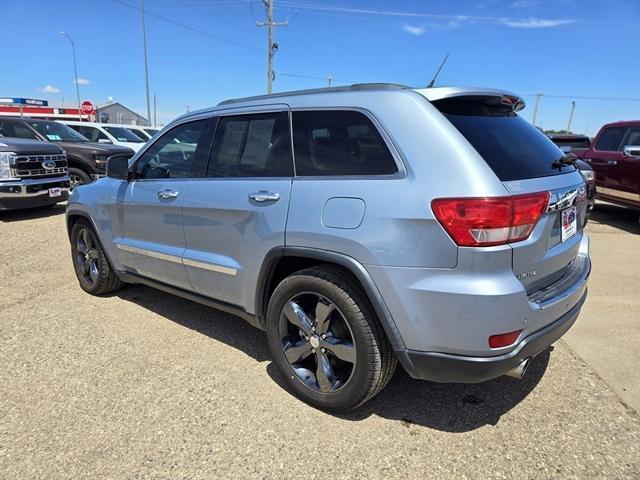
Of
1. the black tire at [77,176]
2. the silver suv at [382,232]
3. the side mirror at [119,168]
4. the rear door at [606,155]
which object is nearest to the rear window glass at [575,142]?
the rear door at [606,155]

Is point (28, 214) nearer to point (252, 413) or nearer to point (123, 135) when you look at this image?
point (123, 135)

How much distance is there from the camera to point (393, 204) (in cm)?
227

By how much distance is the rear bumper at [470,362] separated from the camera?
2209 millimetres

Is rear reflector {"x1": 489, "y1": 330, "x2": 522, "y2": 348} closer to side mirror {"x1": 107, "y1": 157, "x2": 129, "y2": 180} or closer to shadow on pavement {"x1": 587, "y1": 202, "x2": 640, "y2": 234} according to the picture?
side mirror {"x1": 107, "y1": 157, "x2": 129, "y2": 180}

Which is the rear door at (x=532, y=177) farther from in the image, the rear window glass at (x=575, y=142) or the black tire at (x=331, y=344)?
the rear window glass at (x=575, y=142)

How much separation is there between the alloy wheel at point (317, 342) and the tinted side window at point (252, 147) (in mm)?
821

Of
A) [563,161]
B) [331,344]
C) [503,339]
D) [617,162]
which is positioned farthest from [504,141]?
Result: [617,162]

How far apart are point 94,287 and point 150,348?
145cm

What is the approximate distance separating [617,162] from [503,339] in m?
8.56

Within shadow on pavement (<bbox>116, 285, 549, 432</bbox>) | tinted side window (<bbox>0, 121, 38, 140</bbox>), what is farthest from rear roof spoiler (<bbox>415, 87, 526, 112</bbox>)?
tinted side window (<bbox>0, 121, 38, 140</bbox>)

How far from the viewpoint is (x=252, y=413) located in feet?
9.03

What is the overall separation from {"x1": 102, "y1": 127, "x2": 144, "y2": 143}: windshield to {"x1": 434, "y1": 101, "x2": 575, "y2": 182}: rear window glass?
14.2 m

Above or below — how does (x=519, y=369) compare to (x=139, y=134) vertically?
below

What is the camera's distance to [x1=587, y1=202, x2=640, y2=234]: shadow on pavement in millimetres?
8974
